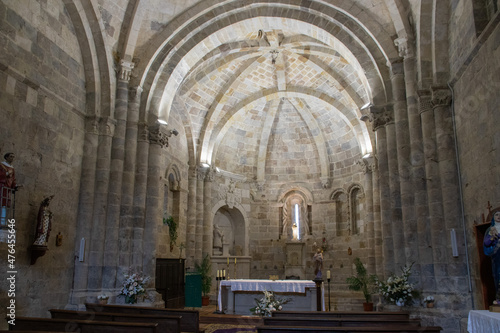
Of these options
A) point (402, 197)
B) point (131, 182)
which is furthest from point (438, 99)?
point (131, 182)

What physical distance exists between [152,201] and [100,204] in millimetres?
1966

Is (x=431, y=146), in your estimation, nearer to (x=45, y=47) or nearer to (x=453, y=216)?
(x=453, y=216)

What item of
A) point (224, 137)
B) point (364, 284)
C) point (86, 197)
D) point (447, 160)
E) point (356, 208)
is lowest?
point (364, 284)

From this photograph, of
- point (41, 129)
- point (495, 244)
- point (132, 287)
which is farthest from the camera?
point (132, 287)

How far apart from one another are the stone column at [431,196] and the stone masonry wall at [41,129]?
9.33 metres

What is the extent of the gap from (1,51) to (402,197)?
10340mm

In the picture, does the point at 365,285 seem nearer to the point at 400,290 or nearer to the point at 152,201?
the point at 400,290

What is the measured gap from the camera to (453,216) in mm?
10156

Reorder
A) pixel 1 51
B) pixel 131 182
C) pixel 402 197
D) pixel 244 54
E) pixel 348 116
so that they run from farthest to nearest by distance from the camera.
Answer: pixel 348 116
pixel 244 54
pixel 131 182
pixel 402 197
pixel 1 51

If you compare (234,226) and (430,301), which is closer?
(430,301)

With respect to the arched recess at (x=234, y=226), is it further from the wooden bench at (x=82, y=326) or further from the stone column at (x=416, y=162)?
the wooden bench at (x=82, y=326)

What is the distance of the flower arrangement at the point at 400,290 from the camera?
10.8m

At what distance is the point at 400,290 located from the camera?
427 inches

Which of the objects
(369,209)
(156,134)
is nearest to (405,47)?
(156,134)
